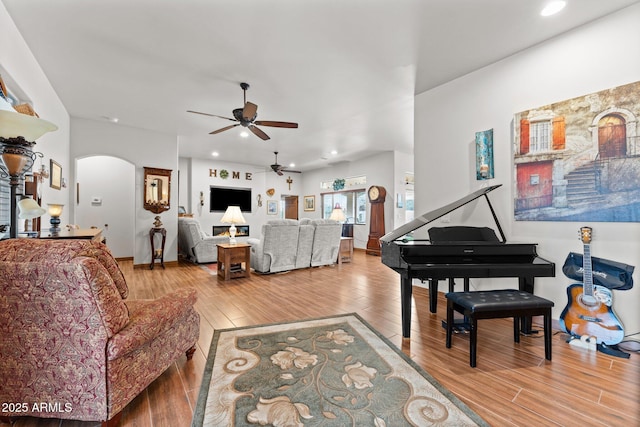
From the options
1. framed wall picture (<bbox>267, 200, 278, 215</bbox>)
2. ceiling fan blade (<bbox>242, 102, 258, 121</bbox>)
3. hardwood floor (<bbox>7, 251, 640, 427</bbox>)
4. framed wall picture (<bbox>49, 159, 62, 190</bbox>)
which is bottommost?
hardwood floor (<bbox>7, 251, 640, 427</bbox>)

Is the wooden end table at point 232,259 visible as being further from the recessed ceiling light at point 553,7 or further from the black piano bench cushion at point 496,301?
the recessed ceiling light at point 553,7

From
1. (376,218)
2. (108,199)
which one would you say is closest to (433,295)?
(376,218)

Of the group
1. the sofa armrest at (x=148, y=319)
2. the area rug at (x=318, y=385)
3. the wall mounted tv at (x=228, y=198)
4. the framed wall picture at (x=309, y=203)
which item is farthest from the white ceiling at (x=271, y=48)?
the framed wall picture at (x=309, y=203)

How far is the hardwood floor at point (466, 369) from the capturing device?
157cm

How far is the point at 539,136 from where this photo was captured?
9.49 ft

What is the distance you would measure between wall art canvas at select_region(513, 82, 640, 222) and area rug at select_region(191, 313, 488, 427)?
2.18 metres

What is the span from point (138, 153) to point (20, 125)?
4362 mm

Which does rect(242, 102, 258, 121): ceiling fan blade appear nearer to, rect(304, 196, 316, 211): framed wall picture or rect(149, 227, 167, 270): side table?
rect(149, 227, 167, 270): side table

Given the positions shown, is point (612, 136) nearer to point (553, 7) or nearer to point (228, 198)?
point (553, 7)

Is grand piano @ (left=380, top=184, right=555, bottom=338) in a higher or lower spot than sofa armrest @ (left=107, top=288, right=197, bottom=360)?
higher

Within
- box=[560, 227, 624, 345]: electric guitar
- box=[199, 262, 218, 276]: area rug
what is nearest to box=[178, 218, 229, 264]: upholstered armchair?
box=[199, 262, 218, 276]: area rug

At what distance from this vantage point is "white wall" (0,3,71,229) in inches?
96.7


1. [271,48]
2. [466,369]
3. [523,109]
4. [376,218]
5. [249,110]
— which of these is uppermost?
[271,48]

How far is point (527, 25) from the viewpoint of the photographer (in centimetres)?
261
